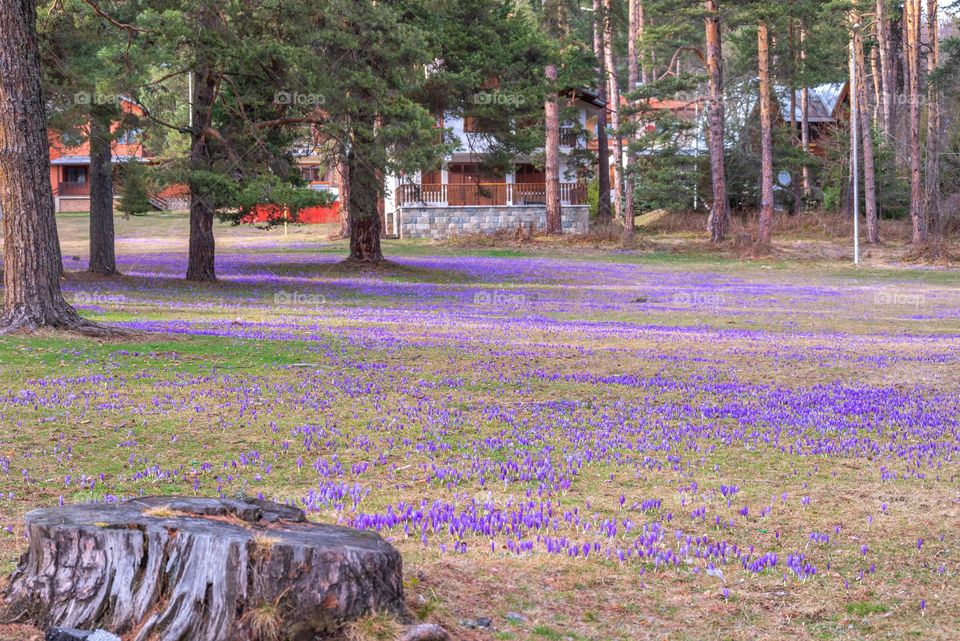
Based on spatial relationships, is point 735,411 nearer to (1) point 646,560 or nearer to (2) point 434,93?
(1) point 646,560

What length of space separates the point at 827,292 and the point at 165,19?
21.1m

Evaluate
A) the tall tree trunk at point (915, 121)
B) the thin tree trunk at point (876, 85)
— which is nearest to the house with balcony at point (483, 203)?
the tall tree trunk at point (915, 121)

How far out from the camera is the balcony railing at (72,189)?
277 feet

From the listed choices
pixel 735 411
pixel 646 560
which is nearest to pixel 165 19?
pixel 735 411

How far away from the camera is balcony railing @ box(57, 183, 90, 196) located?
3322 inches

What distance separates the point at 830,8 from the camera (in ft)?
139

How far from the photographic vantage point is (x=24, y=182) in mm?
12867

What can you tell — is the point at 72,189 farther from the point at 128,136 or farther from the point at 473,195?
the point at 128,136

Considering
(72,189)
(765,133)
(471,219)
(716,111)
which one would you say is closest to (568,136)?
(471,219)

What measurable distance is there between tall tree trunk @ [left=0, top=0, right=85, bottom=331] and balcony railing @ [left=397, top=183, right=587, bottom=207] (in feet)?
137

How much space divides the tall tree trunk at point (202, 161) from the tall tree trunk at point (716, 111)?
24.7 metres

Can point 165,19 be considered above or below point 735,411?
above

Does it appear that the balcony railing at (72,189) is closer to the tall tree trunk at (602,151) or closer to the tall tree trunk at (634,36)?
A: the tall tree trunk at (602,151)

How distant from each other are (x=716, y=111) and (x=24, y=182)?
120 feet
